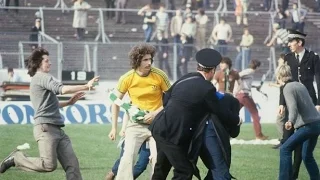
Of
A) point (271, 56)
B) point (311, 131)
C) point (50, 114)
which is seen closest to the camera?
point (50, 114)

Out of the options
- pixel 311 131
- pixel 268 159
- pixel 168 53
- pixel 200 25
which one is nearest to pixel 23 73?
pixel 168 53

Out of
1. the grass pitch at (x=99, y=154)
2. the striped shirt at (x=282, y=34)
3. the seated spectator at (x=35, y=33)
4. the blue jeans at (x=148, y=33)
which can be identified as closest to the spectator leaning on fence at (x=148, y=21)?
the blue jeans at (x=148, y=33)

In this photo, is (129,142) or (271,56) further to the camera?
(271,56)

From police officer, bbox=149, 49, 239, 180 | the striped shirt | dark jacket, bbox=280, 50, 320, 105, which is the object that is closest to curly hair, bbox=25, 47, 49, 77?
police officer, bbox=149, 49, 239, 180

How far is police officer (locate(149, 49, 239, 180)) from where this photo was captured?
10508mm

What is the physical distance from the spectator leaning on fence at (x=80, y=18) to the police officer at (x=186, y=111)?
2025cm

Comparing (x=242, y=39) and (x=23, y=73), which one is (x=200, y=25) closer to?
(x=242, y=39)

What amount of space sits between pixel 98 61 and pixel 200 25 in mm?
4591

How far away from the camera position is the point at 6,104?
83.3 feet

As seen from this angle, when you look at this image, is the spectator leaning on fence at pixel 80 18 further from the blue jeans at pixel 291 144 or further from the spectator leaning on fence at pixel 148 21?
the blue jeans at pixel 291 144

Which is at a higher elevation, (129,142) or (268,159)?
(129,142)

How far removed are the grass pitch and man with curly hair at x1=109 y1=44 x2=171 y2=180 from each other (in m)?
2.19

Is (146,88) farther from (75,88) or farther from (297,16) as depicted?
(297,16)

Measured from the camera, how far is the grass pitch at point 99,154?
1470cm
